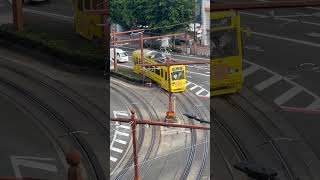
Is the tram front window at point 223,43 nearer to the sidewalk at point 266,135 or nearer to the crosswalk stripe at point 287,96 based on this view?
the sidewalk at point 266,135

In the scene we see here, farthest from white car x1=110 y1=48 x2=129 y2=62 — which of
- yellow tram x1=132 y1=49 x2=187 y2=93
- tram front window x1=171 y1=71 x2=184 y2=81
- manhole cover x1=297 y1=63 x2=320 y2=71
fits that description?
manhole cover x1=297 y1=63 x2=320 y2=71

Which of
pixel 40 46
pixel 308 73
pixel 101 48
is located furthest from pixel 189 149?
pixel 40 46

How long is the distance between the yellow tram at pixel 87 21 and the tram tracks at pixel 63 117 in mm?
1406

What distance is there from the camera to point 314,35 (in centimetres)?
1568

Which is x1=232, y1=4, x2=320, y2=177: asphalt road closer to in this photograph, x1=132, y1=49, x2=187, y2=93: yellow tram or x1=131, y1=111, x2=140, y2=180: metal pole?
x1=132, y1=49, x2=187, y2=93: yellow tram

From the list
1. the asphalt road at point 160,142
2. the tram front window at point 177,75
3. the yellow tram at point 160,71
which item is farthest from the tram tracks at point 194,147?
the tram front window at point 177,75

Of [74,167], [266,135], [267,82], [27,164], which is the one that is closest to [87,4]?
[267,82]

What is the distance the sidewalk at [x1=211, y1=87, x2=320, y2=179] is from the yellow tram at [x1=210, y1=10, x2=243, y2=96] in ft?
0.90

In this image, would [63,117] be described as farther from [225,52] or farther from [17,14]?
[17,14]

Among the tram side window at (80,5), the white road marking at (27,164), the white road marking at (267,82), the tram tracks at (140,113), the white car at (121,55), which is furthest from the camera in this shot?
the tram side window at (80,5)

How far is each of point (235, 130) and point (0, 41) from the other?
7289 millimetres

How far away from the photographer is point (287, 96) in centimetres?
1117

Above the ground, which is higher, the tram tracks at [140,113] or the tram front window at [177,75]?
the tram front window at [177,75]

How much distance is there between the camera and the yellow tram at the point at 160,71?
8.40 m
